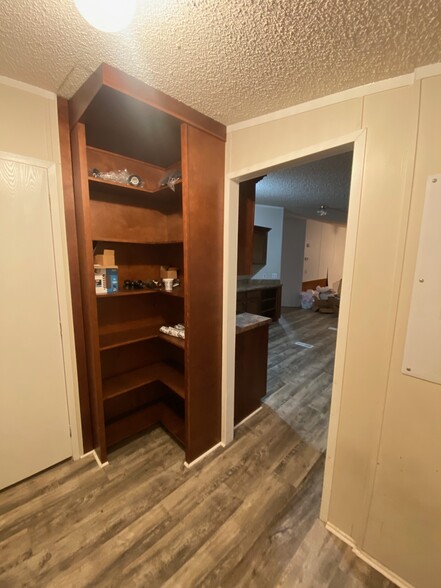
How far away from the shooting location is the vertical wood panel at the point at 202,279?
5.08ft

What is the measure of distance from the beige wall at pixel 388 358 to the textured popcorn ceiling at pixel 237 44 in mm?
153

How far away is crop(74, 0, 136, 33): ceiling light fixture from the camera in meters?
0.80

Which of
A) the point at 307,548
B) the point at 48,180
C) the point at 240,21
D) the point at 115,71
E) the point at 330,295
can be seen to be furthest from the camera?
the point at 330,295

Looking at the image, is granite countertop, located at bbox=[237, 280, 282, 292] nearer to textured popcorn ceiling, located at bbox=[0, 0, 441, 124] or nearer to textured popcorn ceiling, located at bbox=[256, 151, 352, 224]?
textured popcorn ceiling, located at bbox=[256, 151, 352, 224]

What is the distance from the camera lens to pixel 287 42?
97 cm

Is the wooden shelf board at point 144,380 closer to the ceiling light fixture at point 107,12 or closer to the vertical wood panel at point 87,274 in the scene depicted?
the vertical wood panel at point 87,274

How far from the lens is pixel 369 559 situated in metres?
1.27

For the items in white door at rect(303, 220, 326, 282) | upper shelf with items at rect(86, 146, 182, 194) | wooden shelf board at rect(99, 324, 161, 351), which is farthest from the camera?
white door at rect(303, 220, 326, 282)

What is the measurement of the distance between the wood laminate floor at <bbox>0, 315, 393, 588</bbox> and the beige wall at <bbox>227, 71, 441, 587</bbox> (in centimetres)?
28

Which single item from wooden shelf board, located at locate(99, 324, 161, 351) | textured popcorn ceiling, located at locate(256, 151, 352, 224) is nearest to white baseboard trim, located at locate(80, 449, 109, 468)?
wooden shelf board, located at locate(99, 324, 161, 351)

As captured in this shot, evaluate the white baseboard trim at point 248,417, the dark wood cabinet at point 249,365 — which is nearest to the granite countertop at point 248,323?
the dark wood cabinet at point 249,365

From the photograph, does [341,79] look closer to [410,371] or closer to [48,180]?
[410,371]

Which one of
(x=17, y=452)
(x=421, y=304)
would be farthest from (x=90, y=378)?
(x=421, y=304)

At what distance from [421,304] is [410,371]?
30 centimetres
